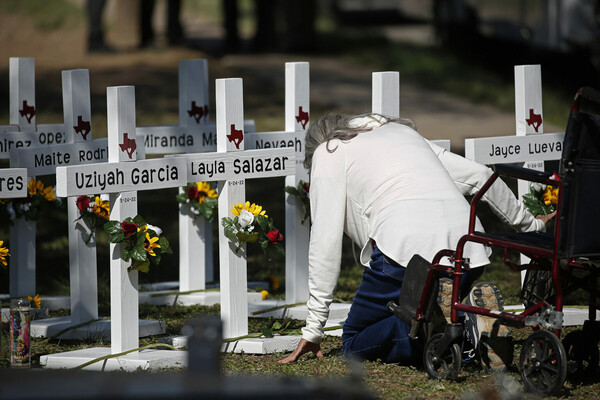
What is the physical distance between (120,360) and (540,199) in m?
2.52

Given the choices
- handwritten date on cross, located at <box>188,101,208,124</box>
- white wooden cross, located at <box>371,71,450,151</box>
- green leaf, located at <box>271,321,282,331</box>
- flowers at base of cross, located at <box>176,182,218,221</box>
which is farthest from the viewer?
handwritten date on cross, located at <box>188,101,208,124</box>

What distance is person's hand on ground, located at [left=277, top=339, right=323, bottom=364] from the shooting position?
15.4ft

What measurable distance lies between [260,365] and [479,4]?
51.5 ft

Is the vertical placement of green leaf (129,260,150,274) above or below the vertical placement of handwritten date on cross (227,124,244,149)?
below

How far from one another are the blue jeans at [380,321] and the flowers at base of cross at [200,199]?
1656 mm

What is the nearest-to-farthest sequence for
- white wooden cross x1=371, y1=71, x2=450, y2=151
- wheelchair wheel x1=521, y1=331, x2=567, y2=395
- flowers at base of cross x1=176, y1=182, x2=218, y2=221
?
wheelchair wheel x1=521, y1=331, x2=567, y2=395 < white wooden cross x1=371, y1=71, x2=450, y2=151 < flowers at base of cross x1=176, y1=182, x2=218, y2=221

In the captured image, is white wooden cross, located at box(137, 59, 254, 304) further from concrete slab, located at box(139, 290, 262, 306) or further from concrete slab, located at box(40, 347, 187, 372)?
concrete slab, located at box(40, 347, 187, 372)

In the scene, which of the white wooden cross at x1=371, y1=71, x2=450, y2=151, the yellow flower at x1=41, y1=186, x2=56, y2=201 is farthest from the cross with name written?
the white wooden cross at x1=371, y1=71, x2=450, y2=151

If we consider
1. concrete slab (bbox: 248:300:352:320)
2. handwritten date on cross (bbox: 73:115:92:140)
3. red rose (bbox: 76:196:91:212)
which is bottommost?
concrete slab (bbox: 248:300:352:320)

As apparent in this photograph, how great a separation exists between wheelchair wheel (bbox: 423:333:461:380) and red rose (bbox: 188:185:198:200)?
229 centimetres

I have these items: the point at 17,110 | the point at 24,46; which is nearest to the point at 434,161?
the point at 17,110

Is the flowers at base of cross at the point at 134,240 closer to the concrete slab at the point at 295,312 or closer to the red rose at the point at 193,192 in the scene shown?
the concrete slab at the point at 295,312

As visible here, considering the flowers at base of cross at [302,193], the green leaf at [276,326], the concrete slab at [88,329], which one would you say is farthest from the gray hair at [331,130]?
the concrete slab at [88,329]

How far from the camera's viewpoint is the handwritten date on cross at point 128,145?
4.76m
